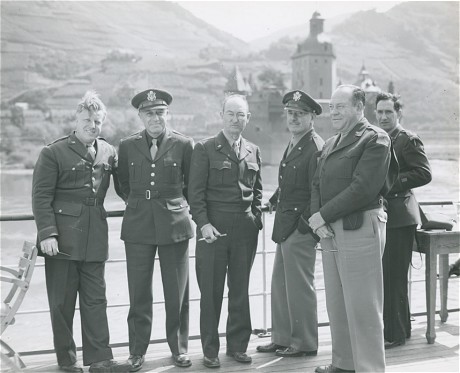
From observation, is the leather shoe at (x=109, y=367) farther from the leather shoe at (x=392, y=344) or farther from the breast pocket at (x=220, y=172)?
the leather shoe at (x=392, y=344)

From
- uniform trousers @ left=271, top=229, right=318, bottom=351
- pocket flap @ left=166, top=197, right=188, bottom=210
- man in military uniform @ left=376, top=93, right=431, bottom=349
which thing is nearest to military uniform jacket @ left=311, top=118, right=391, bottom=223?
uniform trousers @ left=271, top=229, right=318, bottom=351

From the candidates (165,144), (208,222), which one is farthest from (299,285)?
(165,144)

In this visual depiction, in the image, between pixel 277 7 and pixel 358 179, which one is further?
pixel 277 7

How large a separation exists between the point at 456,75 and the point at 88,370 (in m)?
35.5

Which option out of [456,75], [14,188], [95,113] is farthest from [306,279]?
[456,75]

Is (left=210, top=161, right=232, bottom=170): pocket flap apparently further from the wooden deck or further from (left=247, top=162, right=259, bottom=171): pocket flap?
the wooden deck

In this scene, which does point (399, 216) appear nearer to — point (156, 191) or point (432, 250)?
point (432, 250)

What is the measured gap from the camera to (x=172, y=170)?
3.10 m

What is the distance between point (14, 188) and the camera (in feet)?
100

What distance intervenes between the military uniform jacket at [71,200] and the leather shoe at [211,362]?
791 mm

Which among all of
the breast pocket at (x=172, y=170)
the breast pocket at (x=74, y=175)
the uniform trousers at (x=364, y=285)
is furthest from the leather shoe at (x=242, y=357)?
the breast pocket at (x=74, y=175)

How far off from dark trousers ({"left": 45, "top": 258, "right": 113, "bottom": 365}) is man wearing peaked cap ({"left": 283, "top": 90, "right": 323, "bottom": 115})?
4.55ft

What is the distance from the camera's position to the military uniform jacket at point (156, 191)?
9.97 ft

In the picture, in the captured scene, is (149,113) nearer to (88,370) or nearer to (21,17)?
(88,370)
